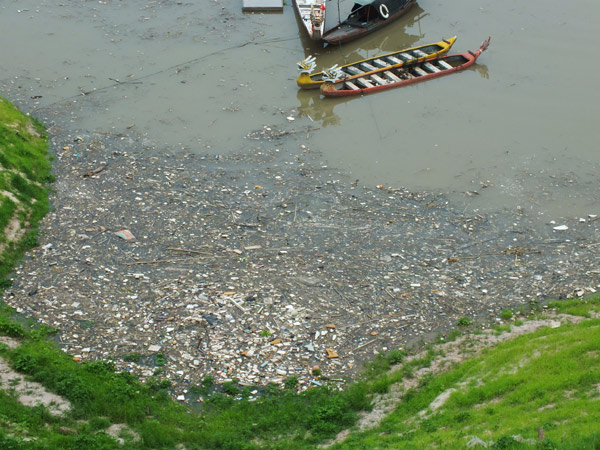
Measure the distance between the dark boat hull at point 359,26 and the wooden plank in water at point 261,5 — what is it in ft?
13.3

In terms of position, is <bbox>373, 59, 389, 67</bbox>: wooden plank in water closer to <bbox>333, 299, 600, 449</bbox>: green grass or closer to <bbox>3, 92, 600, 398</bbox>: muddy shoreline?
<bbox>3, 92, 600, 398</bbox>: muddy shoreline

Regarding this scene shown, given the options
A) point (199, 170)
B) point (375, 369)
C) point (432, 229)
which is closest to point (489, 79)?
point (432, 229)

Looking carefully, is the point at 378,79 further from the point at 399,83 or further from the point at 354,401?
the point at 354,401

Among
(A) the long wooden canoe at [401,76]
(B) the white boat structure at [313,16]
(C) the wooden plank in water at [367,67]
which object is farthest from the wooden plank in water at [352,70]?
(B) the white boat structure at [313,16]

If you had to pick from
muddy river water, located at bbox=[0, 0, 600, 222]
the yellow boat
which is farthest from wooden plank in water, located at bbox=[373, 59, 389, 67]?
muddy river water, located at bbox=[0, 0, 600, 222]

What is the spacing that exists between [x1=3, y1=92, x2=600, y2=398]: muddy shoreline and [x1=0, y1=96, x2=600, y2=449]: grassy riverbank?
0.55 meters

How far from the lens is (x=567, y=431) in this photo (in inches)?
344

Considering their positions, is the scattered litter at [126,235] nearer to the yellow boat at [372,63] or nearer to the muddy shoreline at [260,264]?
the muddy shoreline at [260,264]

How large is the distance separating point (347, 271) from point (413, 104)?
1046cm

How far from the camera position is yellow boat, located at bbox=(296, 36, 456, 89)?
23.7 m

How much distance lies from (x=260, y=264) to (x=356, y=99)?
10.6 meters

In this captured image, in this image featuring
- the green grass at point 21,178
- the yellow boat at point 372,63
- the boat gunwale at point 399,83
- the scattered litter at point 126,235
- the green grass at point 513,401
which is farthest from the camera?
the yellow boat at point 372,63

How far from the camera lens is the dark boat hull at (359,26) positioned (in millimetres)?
A: 26828

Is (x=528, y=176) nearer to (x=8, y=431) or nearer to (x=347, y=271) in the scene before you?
(x=347, y=271)
